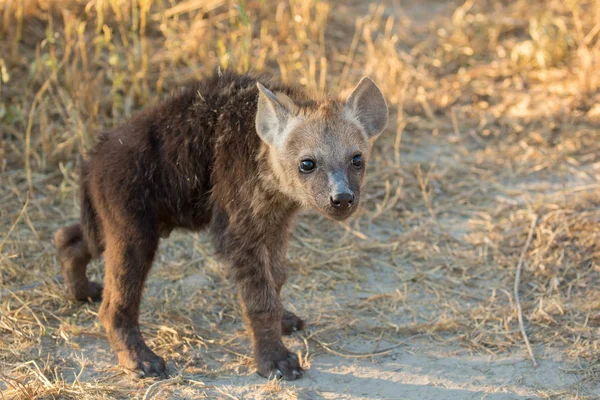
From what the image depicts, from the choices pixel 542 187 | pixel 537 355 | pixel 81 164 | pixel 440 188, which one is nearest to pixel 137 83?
pixel 81 164

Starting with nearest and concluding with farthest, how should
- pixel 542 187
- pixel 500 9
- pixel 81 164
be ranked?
1. pixel 81 164
2. pixel 542 187
3. pixel 500 9

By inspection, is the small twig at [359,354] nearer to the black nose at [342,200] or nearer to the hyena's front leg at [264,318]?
the hyena's front leg at [264,318]

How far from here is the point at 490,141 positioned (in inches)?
261

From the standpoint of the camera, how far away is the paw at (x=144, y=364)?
165 inches

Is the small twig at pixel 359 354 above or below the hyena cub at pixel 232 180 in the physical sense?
below

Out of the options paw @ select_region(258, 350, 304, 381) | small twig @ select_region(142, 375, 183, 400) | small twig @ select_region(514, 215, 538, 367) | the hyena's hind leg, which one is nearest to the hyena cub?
paw @ select_region(258, 350, 304, 381)

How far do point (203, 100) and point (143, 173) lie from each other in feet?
1.63

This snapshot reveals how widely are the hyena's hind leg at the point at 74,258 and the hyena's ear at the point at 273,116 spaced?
126 centimetres

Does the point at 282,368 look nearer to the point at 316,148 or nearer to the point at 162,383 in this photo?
the point at 162,383

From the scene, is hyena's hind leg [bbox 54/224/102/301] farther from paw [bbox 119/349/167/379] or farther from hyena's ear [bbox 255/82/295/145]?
A: hyena's ear [bbox 255/82/295/145]

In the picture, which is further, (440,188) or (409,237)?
(440,188)

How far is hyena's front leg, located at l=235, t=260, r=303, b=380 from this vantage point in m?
4.18

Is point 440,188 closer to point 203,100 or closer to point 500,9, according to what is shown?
point 203,100

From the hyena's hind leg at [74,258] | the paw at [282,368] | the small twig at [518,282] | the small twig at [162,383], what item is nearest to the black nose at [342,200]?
the paw at [282,368]
